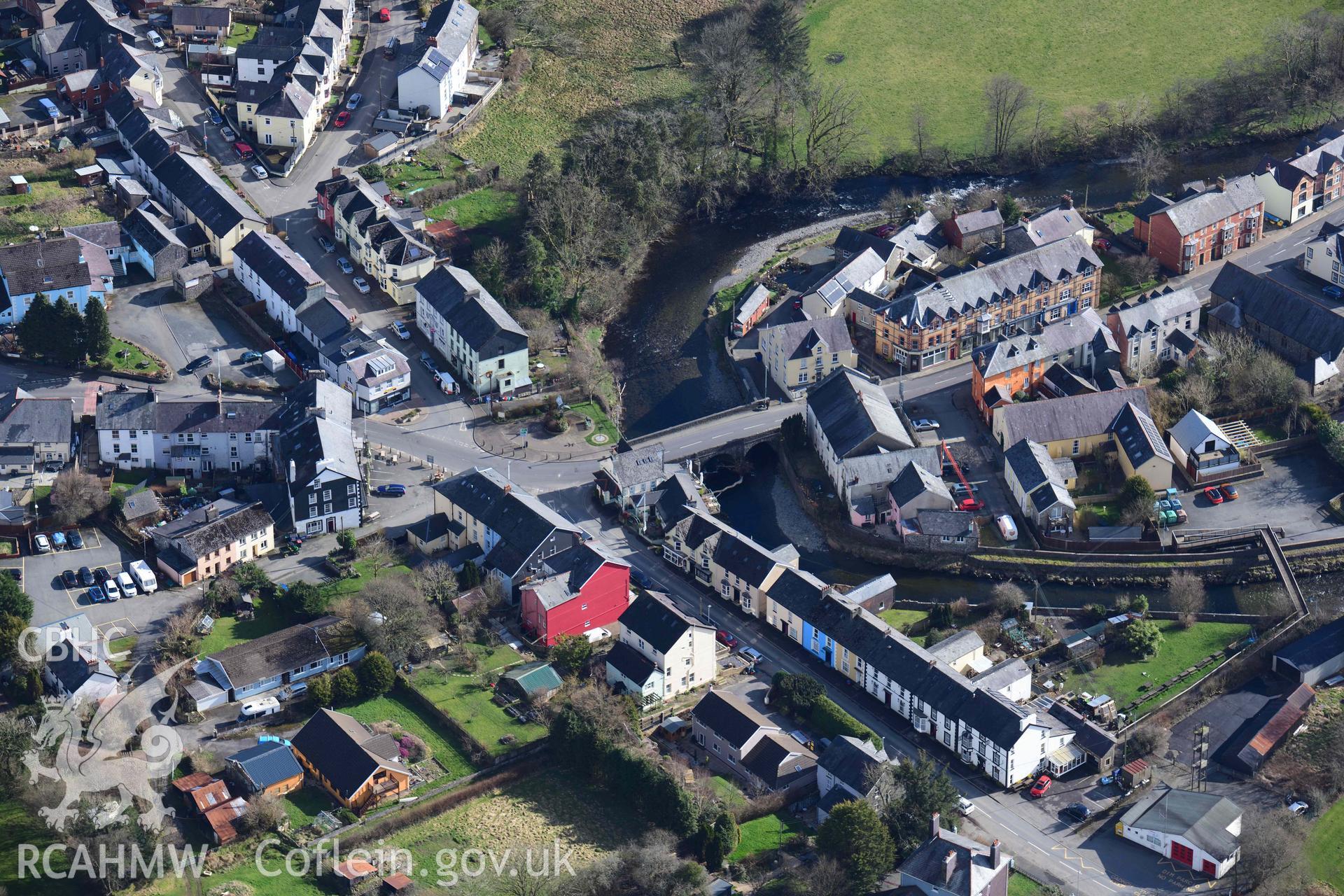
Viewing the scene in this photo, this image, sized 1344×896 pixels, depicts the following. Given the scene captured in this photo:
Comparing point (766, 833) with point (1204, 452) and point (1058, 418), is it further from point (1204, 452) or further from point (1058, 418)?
point (1204, 452)

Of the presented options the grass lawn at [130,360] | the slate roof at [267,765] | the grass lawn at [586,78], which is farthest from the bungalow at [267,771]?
the grass lawn at [586,78]

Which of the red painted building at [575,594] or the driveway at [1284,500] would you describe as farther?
the driveway at [1284,500]

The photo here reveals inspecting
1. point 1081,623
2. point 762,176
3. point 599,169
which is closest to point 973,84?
point 762,176

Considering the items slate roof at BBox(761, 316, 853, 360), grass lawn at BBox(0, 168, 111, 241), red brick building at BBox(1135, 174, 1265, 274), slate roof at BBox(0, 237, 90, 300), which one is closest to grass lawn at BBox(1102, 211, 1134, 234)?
red brick building at BBox(1135, 174, 1265, 274)

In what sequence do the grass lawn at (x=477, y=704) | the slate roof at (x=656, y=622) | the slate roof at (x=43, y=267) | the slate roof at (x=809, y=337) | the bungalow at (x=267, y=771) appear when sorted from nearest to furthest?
1. the bungalow at (x=267, y=771)
2. the grass lawn at (x=477, y=704)
3. the slate roof at (x=656, y=622)
4. the slate roof at (x=809, y=337)
5. the slate roof at (x=43, y=267)

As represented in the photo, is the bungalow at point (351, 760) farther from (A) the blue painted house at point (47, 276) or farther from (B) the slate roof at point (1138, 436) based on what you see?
(B) the slate roof at point (1138, 436)

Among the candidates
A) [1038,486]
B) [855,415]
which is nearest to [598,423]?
[855,415]
